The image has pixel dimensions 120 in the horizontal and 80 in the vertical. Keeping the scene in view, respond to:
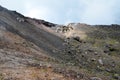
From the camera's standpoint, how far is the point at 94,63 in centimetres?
4659

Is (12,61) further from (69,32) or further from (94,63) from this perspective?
(69,32)

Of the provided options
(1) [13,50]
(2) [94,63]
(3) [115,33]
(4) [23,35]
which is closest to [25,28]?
(4) [23,35]

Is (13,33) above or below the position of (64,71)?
→ above

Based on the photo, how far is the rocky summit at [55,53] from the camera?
30552mm

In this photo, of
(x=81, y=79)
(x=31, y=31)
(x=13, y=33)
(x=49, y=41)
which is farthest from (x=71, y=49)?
(x=81, y=79)

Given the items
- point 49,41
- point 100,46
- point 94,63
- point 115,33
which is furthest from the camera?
point 115,33

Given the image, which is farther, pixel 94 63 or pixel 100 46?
pixel 100 46

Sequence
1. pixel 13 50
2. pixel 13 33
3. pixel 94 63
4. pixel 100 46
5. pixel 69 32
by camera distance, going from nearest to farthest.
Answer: pixel 13 50 → pixel 13 33 → pixel 94 63 → pixel 100 46 → pixel 69 32

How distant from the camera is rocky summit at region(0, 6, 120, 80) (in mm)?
30552

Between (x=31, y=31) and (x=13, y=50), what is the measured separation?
15.9m

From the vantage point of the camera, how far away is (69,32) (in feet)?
226

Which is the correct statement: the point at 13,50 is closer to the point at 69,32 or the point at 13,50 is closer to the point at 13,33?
the point at 13,33

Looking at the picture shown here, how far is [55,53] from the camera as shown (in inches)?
1767

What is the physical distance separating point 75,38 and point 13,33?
22.3 metres
